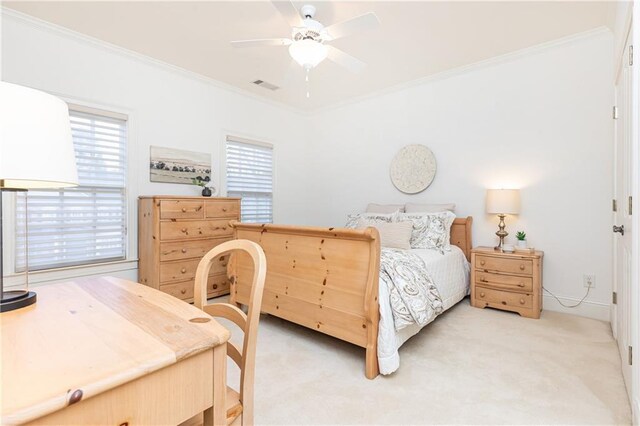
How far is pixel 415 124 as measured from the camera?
4168mm

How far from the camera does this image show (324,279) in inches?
92.7

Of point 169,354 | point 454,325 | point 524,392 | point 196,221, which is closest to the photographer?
point 169,354

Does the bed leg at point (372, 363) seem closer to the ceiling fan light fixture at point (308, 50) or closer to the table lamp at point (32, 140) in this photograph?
the table lamp at point (32, 140)

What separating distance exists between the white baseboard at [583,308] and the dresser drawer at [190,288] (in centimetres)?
346

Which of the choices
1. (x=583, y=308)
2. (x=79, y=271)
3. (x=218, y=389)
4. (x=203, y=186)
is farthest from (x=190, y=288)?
(x=583, y=308)

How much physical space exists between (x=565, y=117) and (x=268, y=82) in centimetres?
333

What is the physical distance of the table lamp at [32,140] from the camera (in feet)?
2.73

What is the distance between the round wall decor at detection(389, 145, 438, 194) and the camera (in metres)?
4.03

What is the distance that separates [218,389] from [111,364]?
0.89 ft

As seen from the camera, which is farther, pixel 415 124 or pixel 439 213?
pixel 415 124

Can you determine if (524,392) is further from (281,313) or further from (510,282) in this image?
(281,313)

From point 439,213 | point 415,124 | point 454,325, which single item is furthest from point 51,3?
point 454,325

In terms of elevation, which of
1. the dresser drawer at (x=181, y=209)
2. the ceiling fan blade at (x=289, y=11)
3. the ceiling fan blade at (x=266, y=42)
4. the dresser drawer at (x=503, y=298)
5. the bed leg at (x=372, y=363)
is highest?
the ceiling fan blade at (x=289, y=11)

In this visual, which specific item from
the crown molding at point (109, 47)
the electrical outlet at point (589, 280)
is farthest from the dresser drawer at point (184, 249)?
the electrical outlet at point (589, 280)
